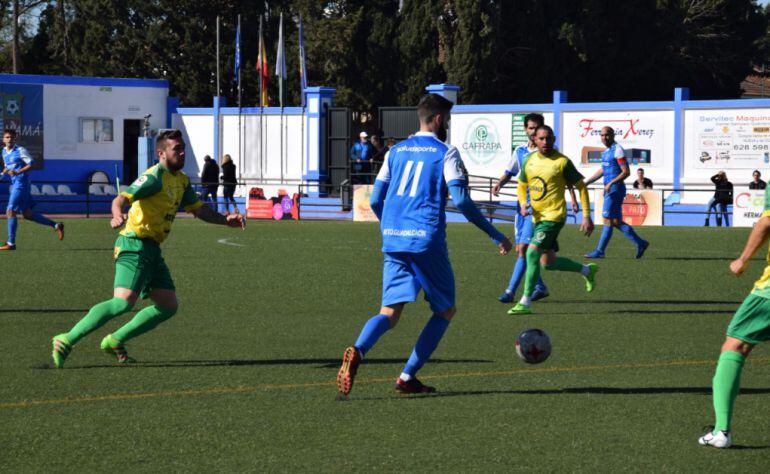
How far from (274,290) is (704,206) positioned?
2218 cm

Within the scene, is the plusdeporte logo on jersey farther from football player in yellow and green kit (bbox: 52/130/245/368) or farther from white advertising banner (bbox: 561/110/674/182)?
football player in yellow and green kit (bbox: 52/130/245/368)

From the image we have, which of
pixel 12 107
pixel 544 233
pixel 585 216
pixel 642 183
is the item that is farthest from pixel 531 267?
pixel 12 107

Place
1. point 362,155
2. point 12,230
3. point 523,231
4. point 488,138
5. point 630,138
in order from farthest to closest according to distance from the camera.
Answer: point 488,138 → point 362,155 → point 630,138 → point 12,230 → point 523,231

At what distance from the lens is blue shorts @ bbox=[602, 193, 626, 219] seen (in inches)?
824

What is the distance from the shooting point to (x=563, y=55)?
54.5 metres

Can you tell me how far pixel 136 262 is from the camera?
9531 millimetres

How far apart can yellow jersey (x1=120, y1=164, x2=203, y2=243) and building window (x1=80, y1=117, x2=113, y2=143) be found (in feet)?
120

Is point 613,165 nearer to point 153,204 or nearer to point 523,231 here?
point 523,231

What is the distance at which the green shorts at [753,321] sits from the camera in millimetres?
6668

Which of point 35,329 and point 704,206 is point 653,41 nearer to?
point 704,206

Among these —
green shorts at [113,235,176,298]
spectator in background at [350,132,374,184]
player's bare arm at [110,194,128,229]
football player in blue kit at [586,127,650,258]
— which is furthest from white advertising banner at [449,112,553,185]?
player's bare arm at [110,194,128,229]

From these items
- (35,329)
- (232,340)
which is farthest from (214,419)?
(35,329)

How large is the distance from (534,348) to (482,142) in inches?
1265

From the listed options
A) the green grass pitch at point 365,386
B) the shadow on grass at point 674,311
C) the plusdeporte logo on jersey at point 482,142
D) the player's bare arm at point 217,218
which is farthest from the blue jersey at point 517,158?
the plusdeporte logo on jersey at point 482,142
